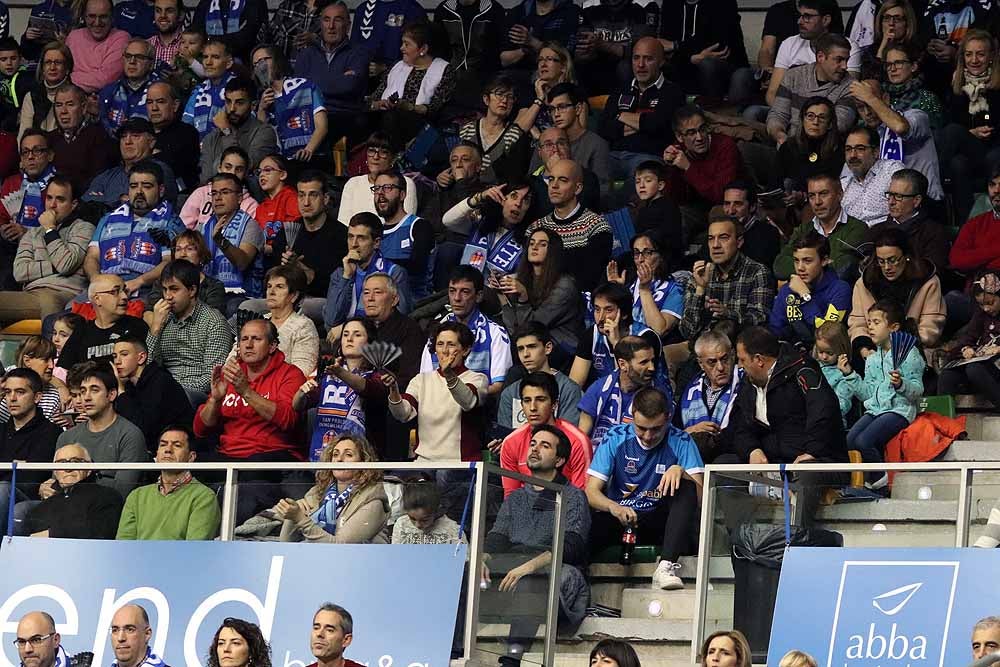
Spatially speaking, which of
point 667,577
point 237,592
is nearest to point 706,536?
point 667,577

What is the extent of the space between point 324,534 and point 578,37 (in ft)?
22.7

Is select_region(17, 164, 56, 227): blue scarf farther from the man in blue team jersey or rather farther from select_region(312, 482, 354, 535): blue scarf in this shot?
select_region(312, 482, 354, 535): blue scarf

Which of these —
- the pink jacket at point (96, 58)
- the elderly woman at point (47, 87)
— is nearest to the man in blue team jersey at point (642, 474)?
the elderly woman at point (47, 87)

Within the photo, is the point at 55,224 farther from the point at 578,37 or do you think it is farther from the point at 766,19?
the point at 766,19

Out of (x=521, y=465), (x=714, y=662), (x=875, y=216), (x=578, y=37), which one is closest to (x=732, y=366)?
(x=521, y=465)

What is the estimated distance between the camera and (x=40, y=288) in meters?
13.5

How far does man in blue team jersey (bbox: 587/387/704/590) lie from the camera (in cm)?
967

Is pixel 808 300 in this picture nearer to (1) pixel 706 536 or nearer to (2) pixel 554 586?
(1) pixel 706 536

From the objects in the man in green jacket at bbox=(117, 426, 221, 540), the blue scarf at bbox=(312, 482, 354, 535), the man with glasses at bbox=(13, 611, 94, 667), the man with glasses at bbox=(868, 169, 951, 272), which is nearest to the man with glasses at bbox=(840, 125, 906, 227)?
the man with glasses at bbox=(868, 169, 951, 272)

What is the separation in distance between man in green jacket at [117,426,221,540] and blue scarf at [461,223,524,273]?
11.6ft

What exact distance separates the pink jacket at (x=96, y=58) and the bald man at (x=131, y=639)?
7834mm

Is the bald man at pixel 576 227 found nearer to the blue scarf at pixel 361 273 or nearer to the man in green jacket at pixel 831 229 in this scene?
the blue scarf at pixel 361 273

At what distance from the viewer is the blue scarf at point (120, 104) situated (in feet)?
50.0

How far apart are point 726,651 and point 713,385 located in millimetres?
2781
